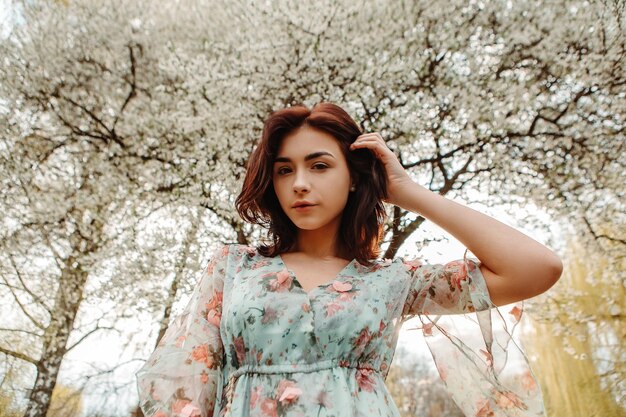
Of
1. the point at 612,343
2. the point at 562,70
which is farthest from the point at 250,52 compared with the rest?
the point at 612,343

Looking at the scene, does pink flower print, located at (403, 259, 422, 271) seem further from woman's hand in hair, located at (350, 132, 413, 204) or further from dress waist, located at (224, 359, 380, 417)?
dress waist, located at (224, 359, 380, 417)

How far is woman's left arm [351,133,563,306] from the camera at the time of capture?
1.53 m

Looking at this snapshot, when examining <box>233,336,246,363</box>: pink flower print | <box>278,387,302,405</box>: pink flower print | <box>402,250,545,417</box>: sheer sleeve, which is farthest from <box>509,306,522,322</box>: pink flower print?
<box>233,336,246,363</box>: pink flower print

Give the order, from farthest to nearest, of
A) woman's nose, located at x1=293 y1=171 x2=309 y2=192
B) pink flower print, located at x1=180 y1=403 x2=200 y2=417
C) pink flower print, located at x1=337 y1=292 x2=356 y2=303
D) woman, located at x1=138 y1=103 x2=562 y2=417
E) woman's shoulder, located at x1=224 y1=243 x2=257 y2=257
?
1. woman's shoulder, located at x1=224 y1=243 x2=257 y2=257
2. woman's nose, located at x1=293 y1=171 x2=309 y2=192
3. pink flower print, located at x1=337 y1=292 x2=356 y2=303
4. woman, located at x1=138 y1=103 x2=562 y2=417
5. pink flower print, located at x1=180 y1=403 x2=200 y2=417

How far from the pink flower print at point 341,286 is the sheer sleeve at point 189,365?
0.37 m

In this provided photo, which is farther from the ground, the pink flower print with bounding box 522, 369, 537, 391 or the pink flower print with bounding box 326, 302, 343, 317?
the pink flower print with bounding box 326, 302, 343, 317

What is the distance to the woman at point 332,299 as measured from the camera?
4.76 ft

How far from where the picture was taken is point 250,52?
273 inches

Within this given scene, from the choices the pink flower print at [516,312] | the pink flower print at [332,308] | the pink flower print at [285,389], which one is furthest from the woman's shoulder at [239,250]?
the pink flower print at [516,312]

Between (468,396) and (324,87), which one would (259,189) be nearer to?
(468,396)

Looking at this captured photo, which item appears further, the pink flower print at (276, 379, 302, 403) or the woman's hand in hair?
the woman's hand in hair

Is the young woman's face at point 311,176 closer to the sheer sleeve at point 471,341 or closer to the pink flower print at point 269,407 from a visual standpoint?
the sheer sleeve at point 471,341

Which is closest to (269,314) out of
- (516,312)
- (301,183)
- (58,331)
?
(301,183)

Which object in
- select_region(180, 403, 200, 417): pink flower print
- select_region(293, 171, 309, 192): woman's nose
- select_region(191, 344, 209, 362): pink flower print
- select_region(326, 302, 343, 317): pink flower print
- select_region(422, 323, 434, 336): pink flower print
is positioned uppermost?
select_region(293, 171, 309, 192): woman's nose
